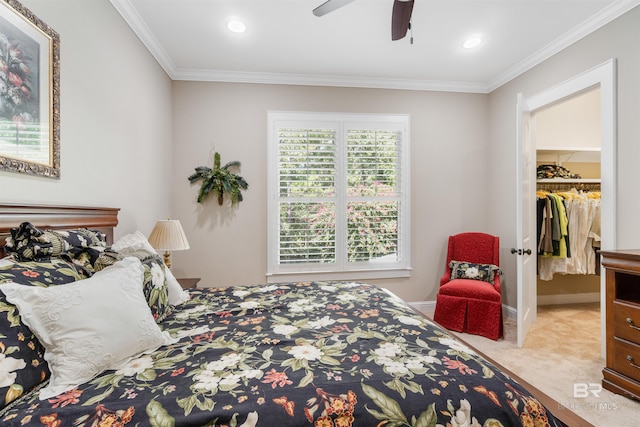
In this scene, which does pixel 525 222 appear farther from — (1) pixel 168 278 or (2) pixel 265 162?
(1) pixel 168 278

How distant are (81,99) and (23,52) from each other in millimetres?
429

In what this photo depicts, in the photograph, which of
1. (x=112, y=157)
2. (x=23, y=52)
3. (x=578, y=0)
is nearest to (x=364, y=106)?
(x=578, y=0)

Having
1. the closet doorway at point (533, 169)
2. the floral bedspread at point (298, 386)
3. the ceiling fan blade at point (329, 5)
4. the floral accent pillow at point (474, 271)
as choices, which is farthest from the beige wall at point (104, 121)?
the closet doorway at point (533, 169)

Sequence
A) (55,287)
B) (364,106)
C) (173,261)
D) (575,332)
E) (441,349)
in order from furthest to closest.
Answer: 1. (364,106)
2. (173,261)
3. (575,332)
4. (441,349)
5. (55,287)

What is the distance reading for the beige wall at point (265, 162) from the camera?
340 centimetres

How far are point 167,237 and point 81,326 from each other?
65.6 inches

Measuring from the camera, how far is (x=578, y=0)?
88.6 inches

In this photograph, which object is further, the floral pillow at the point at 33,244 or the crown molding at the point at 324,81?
the crown molding at the point at 324,81

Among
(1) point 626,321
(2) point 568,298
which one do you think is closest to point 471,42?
(1) point 626,321

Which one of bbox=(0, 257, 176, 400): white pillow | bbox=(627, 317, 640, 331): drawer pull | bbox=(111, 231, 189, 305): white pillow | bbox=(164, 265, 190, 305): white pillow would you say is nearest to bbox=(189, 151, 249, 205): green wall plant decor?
bbox=(111, 231, 189, 305): white pillow

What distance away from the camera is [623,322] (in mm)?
2027

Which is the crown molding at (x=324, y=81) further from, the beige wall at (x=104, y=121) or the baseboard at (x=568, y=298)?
the baseboard at (x=568, y=298)

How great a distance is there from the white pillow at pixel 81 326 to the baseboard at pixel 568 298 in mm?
4693

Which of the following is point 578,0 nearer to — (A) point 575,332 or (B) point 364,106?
(B) point 364,106
